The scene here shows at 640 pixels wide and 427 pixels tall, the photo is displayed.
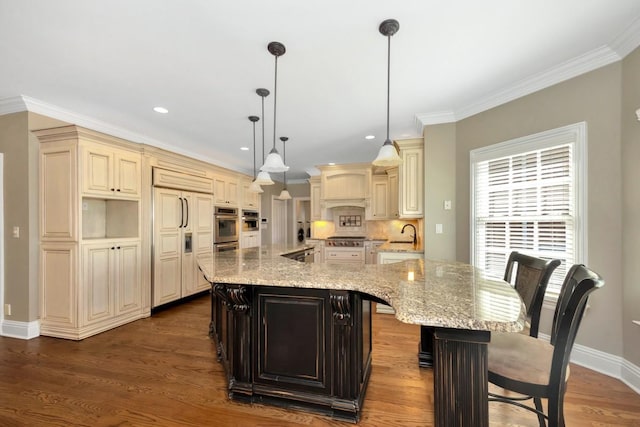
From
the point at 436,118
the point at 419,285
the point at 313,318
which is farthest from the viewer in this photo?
the point at 436,118

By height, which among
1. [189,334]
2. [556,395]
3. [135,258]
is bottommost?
[189,334]

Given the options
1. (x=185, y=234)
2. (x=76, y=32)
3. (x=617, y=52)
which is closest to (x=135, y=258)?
(x=185, y=234)

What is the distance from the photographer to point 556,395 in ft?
4.08

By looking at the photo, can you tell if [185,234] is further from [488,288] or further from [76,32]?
[488,288]

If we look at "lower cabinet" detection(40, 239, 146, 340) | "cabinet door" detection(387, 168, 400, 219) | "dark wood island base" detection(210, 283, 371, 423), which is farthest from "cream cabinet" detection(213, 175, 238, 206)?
"dark wood island base" detection(210, 283, 371, 423)

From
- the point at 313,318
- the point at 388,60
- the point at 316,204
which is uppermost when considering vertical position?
the point at 388,60

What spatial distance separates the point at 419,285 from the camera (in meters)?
1.58

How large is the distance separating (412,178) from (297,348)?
2776mm

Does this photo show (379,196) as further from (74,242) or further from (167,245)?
(74,242)

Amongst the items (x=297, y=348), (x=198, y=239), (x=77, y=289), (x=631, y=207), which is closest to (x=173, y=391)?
(x=297, y=348)

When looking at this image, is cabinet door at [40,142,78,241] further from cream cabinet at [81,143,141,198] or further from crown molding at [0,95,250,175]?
crown molding at [0,95,250,175]

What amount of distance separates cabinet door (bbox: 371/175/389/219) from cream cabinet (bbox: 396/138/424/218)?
1.84 m

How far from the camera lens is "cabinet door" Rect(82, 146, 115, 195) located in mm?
3064

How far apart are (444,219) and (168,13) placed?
3288 millimetres
